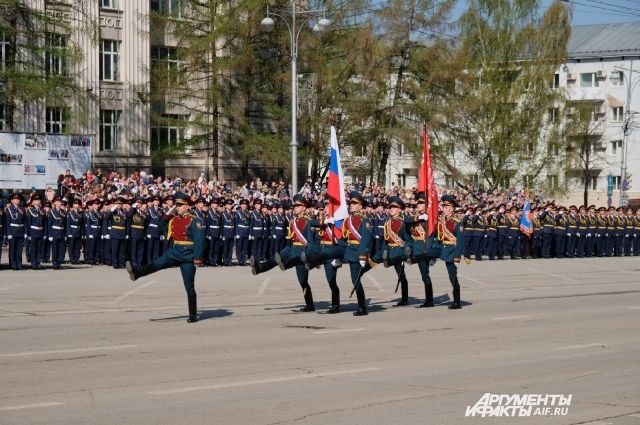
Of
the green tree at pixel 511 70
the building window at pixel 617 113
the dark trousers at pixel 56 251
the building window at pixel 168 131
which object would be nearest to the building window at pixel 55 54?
the building window at pixel 168 131

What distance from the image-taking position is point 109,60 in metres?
47.8

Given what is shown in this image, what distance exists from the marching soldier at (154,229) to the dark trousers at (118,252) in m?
0.74

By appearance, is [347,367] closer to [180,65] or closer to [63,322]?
[63,322]

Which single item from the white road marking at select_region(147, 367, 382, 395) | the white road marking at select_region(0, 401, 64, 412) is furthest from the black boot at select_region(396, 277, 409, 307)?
the white road marking at select_region(0, 401, 64, 412)

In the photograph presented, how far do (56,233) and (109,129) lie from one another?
20.3m

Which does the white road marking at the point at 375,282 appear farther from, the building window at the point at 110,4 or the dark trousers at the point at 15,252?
the building window at the point at 110,4

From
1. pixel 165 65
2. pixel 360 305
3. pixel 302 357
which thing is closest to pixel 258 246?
pixel 360 305

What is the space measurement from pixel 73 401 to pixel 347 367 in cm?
336

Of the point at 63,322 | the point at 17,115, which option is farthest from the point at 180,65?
the point at 63,322

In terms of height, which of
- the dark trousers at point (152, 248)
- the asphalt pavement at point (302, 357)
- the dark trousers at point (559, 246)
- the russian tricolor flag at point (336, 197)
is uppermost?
the russian tricolor flag at point (336, 197)

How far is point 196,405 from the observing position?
10.0 meters

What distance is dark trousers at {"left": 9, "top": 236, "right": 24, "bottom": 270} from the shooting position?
1068 inches

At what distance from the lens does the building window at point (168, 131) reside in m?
47.9

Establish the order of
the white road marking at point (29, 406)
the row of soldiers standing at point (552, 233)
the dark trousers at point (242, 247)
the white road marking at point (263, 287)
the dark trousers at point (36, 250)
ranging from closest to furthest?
the white road marking at point (29, 406)
the white road marking at point (263, 287)
the dark trousers at point (36, 250)
the dark trousers at point (242, 247)
the row of soldiers standing at point (552, 233)
